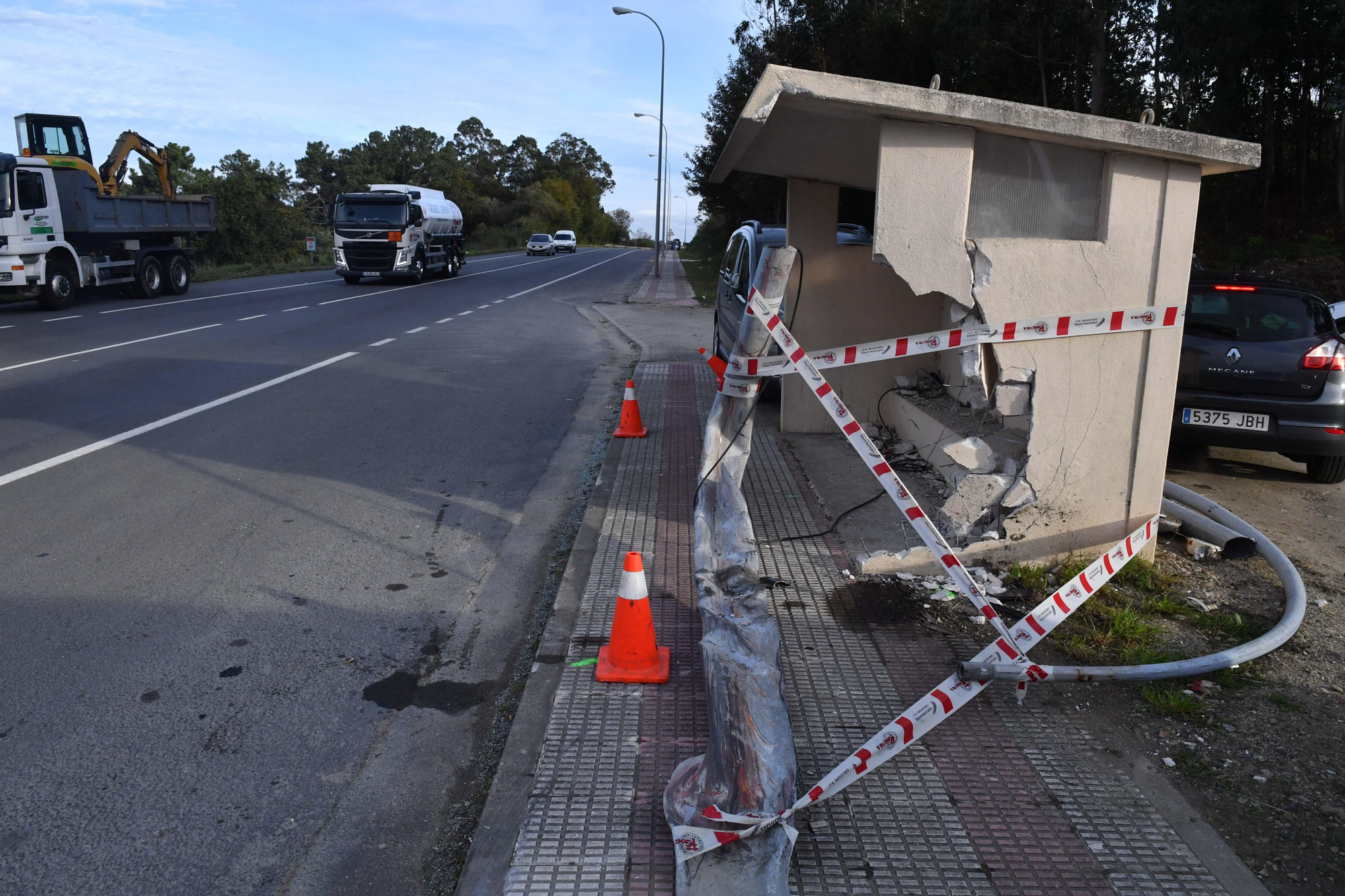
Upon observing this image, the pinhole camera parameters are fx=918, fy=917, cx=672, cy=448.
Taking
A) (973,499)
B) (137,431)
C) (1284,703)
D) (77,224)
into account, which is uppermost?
Result: (77,224)

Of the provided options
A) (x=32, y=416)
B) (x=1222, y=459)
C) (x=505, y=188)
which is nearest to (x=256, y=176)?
(x=32, y=416)

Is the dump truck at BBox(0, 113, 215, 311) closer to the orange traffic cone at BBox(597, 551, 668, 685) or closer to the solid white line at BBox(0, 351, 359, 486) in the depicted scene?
the solid white line at BBox(0, 351, 359, 486)

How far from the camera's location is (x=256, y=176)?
49.6 metres

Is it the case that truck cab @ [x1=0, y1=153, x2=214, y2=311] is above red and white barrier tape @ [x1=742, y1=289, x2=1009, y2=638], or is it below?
above

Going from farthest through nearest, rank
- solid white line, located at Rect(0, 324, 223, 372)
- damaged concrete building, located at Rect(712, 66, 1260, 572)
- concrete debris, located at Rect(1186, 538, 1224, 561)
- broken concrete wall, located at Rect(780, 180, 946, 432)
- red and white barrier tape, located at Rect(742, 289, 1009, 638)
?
1. solid white line, located at Rect(0, 324, 223, 372)
2. broken concrete wall, located at Rect(780, 180, 946, 432)
3. concrete debris, located at Rect(1186, 538, 1224, 561)
4. damaged concrete building, located at Rect(712, 66, 1260, 572)
5. red and white barrier tape, located at Rect(742, 289, 1009, 638)

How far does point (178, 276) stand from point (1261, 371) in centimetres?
2383

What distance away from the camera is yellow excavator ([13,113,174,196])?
64.2 ft

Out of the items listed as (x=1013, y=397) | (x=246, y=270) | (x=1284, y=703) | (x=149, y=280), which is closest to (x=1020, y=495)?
(x=1013, y=397)

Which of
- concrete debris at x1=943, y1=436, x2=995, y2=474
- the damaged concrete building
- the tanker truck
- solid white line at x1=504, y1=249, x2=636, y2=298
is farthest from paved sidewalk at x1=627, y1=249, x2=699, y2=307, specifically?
the damaged concrete building

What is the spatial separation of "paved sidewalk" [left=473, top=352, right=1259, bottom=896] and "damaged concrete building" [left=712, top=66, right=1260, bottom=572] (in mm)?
964

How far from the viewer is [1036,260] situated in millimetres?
4789

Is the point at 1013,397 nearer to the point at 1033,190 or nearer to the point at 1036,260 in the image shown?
the point at 1036,260

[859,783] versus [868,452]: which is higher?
[868,452]

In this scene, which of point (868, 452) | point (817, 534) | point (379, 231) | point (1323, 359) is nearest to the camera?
point (868, 452)
